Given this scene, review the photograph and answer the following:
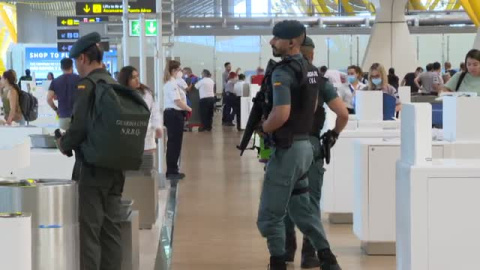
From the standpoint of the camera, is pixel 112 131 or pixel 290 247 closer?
pixel 112 131

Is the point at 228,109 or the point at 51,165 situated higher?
the point at 51,165

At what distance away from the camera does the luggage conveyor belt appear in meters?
8.61

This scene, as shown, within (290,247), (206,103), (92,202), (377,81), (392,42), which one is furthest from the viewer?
(392,42)

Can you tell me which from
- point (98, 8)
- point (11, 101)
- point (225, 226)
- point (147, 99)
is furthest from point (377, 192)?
point (98, 8)

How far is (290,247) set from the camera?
8422mm

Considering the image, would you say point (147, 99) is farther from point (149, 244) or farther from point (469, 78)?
point (469, 78)

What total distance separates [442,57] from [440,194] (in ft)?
134

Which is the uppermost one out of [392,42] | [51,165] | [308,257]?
[392,42]

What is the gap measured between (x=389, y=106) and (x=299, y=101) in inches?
214

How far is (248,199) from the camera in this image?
13.0 metres

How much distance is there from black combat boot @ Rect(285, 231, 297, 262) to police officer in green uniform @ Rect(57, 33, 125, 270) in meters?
1.82

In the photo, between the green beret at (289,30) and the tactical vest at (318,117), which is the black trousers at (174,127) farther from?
the green beret at (289,30)

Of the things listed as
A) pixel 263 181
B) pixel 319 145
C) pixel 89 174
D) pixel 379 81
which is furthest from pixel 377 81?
pixel 89 174

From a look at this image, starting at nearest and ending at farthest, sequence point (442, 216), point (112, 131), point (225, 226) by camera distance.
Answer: point (442, 216) → point (112, 131) → point (225, 226)
